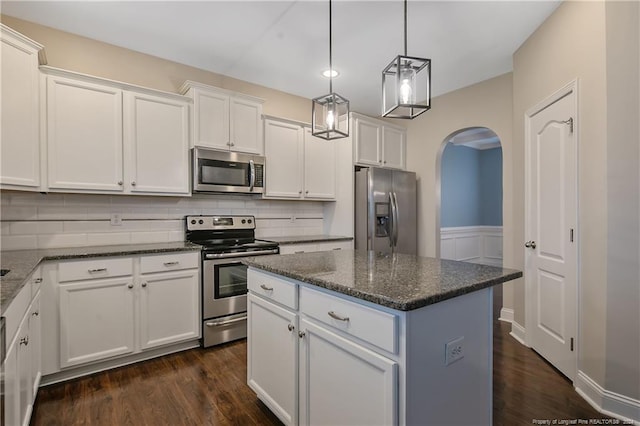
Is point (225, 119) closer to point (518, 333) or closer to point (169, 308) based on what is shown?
point (169, 308)

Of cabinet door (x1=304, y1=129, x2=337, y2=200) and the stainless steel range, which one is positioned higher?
cabinet door (x1=304, y1=129, x2=337, y2=200)

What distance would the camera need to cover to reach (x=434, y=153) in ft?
14.0

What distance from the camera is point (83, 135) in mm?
2588

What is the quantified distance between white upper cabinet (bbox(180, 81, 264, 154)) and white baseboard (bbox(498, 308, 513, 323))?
3168 mm

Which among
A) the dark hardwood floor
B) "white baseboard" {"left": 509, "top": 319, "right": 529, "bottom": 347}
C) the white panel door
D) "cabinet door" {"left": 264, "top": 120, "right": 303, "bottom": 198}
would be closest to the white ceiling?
"cabinet door" {"left": 264, "top": 120, "right": 303, "bottom": 198}

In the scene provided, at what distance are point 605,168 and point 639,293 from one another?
0.74m

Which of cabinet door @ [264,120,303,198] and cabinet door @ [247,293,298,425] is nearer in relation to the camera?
cabinet door @ [247,293,298,425]

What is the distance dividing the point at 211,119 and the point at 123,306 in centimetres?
181

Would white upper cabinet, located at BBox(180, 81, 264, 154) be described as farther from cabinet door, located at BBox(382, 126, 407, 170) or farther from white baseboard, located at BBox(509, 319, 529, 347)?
white baseboard, located at BBox(509, 319, 529, 347)

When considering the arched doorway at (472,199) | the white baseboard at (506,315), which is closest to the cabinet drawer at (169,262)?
the white baseboard at (506,315)

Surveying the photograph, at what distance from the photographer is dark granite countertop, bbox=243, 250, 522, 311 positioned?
1197 millimetres

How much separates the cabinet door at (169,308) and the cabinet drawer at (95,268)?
18 cm

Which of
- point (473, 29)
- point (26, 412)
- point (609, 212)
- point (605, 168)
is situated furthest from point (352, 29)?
point (26, 412)

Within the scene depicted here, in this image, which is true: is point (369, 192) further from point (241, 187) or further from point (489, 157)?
point (489, 157)
